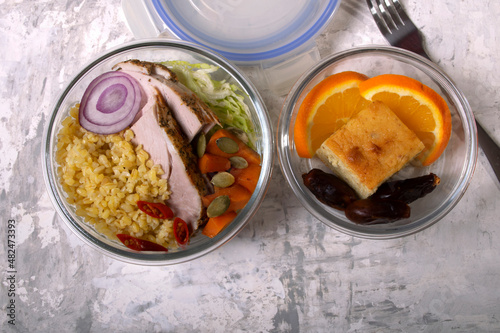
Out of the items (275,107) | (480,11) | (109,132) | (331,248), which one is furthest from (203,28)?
(480,11)

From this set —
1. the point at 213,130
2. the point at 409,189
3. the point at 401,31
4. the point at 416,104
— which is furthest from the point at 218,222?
the point at 401,31

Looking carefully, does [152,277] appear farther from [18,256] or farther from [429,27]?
[429,27]

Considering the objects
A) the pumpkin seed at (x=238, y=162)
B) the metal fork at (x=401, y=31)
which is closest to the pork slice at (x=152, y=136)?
the pumpkin seed at (x=238, y=162)

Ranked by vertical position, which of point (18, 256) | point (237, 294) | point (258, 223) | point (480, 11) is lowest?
point (237, 294)

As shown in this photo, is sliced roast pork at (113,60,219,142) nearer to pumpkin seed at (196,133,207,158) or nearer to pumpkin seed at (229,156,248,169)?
pumpkin seed at (196,133,207,158)

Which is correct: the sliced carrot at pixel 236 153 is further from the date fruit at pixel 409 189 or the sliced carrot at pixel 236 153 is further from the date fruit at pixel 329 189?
the date fruit at pixel 409 189

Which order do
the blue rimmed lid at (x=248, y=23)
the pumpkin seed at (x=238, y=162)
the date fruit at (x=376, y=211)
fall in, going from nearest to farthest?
the date fruit at (x=376, y=211) < the pumpkin seed at (x=238, y=162) < the blue rimmed lid at (x=248, y=23)

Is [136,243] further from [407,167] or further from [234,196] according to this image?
→ [407,167]
